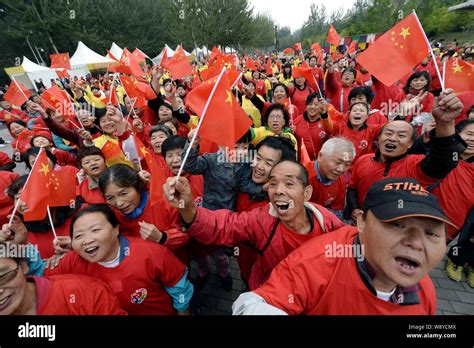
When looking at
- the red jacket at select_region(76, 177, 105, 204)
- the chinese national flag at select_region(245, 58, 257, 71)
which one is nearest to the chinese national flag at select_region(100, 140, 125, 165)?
Result: the red jacket at select_region(76, 177, 105, 204)

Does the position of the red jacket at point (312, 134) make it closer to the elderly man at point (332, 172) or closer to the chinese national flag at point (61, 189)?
the elderly man at point (332, 172)

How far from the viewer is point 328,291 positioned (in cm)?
135

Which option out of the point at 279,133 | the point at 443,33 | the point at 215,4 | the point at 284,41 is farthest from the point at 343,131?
the point at 284,41

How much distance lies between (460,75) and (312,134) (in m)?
1.96

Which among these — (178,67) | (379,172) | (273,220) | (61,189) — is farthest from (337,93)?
(61,189)

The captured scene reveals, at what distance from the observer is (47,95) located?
4176 mm

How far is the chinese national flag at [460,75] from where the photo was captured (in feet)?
9.91

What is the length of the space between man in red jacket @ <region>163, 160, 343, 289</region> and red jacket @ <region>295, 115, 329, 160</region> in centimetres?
253

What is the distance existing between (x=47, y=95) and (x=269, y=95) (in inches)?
244

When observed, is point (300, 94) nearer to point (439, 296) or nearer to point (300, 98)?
point (300, 98)

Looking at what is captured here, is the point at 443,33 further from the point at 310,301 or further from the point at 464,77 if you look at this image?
the point at 310,301

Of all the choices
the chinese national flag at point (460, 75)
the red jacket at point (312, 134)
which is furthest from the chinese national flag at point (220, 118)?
the chinese national flag at point (460, 75)

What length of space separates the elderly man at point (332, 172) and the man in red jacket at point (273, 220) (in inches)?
29.9

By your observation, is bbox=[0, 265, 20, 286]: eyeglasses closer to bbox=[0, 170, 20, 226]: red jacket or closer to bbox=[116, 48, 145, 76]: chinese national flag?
bbox=[0, 170, 20, 226]: red jacket
